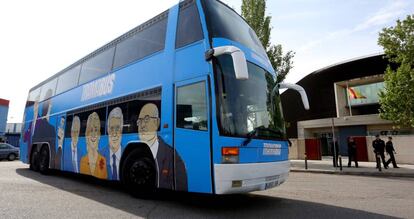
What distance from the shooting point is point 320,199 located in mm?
6734

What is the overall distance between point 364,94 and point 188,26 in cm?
3186

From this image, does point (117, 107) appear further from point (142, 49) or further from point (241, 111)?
point (241, 111)

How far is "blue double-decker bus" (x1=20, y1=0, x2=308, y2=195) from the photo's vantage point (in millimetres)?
4906

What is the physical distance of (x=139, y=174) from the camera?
6.20 m

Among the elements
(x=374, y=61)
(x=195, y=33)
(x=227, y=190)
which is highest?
(x=374, y=61)

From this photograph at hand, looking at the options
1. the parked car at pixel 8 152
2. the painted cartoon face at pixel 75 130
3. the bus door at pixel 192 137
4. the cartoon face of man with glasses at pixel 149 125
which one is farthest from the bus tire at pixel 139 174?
the parked car at pixel 8 152

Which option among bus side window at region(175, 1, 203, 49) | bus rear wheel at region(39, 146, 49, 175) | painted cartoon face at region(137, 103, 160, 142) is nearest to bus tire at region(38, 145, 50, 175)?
bus rear wheel at region(39, 146, 49, 175)

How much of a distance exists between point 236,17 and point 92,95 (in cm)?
464

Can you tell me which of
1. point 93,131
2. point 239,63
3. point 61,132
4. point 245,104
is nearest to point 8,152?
point 61,132

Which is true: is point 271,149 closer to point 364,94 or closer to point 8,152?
point 8,152

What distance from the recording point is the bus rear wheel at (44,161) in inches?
427

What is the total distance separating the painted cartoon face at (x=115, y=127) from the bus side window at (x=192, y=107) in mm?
2109

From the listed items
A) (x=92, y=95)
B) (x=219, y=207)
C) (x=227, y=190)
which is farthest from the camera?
(x=92, y=95)

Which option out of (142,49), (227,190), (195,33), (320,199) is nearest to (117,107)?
(142,49)
